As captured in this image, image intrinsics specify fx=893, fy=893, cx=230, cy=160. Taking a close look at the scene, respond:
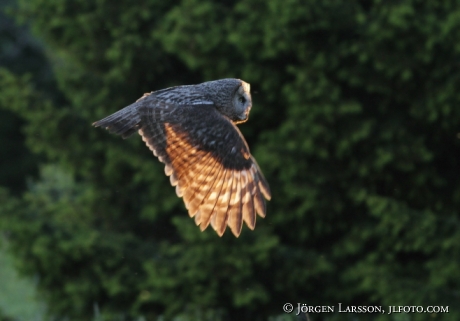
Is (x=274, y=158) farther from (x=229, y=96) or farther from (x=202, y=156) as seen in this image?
(x=202, y=156)

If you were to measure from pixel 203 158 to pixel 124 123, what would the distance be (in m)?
0.54

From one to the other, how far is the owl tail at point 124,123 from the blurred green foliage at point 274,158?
3178 mm

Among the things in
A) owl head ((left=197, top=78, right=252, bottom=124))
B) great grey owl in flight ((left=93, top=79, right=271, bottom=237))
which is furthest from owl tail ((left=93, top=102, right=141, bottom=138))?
owl head ((left=197, top=78, right=252, bottom=124))

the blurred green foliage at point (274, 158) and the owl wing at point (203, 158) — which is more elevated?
the blurred green foliage at point (274, 158)

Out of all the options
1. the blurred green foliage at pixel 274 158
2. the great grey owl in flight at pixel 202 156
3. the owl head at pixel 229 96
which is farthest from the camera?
the blurred green foliage at pixel 274 158

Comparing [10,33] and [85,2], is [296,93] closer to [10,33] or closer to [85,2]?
[85,2]

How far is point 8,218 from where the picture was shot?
365 inches

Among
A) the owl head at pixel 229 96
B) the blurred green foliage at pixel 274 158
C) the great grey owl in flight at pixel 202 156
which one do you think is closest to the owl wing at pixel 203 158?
the great grey owl in flight at pixel 202 156

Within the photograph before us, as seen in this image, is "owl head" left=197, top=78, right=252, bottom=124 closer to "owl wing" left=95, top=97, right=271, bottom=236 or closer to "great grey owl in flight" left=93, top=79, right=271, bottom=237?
"great grey owl in flight" left=93, top=79, right=271, bottom=237

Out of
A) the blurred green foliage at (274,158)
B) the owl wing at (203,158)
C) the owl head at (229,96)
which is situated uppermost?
the blurred green foliage at (274,158)

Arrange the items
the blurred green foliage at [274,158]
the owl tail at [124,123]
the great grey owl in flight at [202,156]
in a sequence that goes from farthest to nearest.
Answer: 1. the blurred green foliage at [274,158]
2. the owl tail at [124,123]
3. the great grey owl in flight at [202,156]

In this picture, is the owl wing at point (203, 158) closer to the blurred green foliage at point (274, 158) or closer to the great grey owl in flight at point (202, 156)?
the great grey owl in flight at point (202, 156)

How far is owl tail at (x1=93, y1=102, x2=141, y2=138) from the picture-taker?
17.6 ft

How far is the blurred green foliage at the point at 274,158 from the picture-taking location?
8.27 metres
